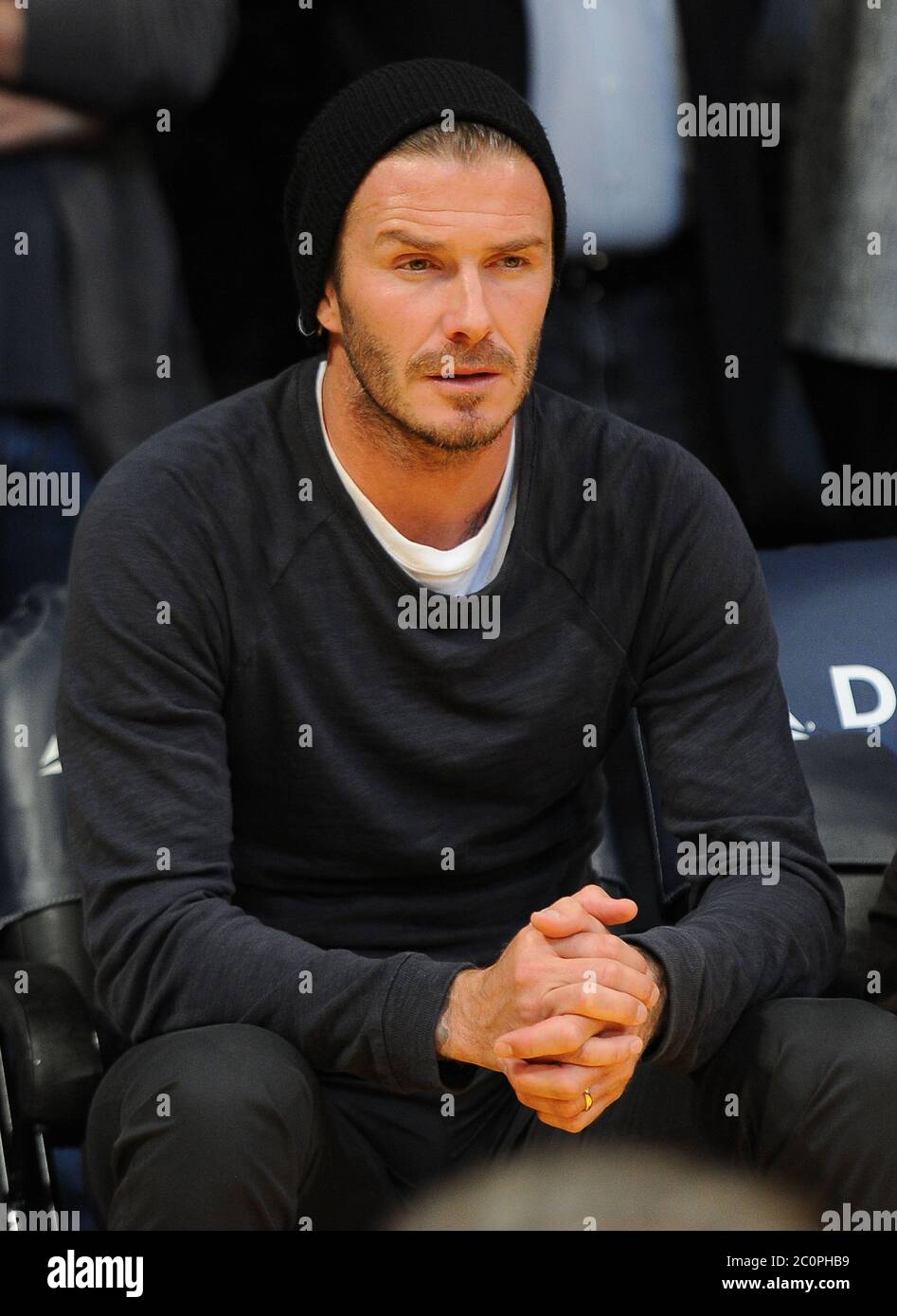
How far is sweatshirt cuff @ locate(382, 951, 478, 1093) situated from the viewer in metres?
1.48

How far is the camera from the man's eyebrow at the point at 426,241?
168 centimetres

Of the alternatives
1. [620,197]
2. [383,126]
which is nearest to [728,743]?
[383,126]

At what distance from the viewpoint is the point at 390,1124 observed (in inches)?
65.7

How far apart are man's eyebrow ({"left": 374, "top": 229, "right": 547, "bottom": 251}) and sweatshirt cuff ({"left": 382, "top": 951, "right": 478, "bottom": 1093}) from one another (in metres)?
0.67

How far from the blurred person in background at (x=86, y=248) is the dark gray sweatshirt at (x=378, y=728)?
62 cm

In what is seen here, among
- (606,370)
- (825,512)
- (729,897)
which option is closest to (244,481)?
(729,897)

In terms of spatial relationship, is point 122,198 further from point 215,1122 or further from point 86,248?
point 215,1122

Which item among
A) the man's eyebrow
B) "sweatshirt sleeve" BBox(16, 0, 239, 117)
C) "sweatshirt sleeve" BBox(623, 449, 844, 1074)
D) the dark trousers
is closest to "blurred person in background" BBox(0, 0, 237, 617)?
"sweatshirt sleeve" BBox(16, 0, 239, 117)

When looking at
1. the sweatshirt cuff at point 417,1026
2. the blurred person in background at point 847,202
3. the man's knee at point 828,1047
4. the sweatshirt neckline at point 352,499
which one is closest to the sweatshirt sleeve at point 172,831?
the sweatshirt cuff at point 417,1026

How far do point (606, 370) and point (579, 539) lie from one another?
75cm

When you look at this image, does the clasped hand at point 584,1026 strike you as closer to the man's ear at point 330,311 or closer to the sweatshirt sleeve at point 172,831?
the sweatshirt sleeve at point 172,831

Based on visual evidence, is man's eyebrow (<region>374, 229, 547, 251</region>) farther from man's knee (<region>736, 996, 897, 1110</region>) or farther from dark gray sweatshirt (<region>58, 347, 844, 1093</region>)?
man's knee (<region>736, 996, 897, 1110</region>)

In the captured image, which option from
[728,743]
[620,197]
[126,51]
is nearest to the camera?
[728,743]

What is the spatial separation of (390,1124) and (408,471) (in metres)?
0.63
